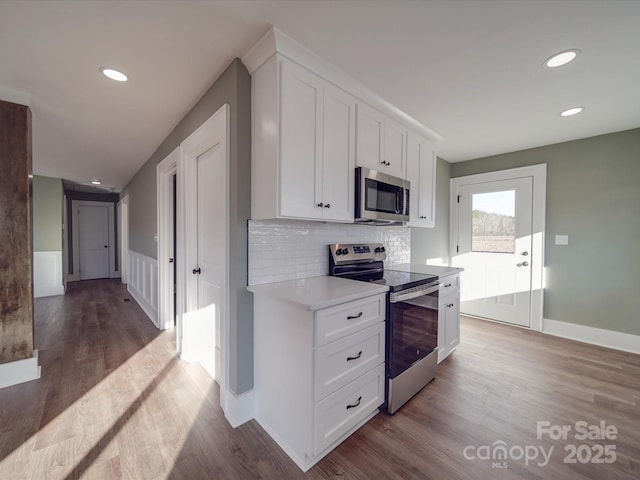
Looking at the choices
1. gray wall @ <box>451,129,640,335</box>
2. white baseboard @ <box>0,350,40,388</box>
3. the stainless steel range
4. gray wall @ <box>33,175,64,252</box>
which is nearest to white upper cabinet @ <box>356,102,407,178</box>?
the stainless steel range

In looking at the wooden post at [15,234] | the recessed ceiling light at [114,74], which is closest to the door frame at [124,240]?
the wooden post at [15,234]

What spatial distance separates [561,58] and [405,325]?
2.02m

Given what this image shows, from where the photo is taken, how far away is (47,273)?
5203mm

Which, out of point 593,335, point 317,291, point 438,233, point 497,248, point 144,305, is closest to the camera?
point 317,291

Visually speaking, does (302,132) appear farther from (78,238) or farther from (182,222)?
(78,238)

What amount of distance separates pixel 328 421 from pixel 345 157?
1.70 meters

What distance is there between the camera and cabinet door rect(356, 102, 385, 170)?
213cm

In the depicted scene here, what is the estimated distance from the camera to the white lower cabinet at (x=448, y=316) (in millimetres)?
2457

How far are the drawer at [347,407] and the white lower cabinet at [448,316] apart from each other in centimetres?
94

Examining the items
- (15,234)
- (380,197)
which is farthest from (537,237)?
(15,234)

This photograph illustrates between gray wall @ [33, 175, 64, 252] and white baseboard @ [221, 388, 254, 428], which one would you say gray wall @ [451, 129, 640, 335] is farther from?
gray wall @ [33, 175, 64, 252]

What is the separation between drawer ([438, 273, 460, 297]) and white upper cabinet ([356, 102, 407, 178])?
1.06 meters

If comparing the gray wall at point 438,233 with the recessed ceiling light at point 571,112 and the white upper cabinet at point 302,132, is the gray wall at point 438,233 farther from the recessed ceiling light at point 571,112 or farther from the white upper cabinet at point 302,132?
the white upper cabinet at point 302,132

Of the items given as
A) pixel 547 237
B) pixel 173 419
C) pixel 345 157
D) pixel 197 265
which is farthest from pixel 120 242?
pixel 547 237
